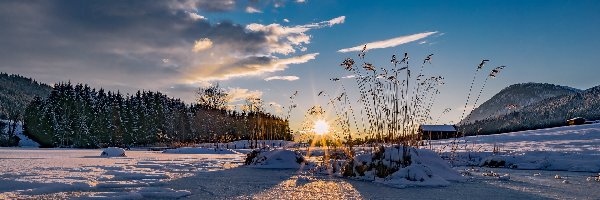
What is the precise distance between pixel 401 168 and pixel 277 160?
4415 mm

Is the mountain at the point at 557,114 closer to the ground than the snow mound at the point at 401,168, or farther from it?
farther from it

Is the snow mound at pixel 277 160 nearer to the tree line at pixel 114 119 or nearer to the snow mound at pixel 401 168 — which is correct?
the snow mound at pixel 401 168

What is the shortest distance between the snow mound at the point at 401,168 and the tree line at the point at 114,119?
39385mm

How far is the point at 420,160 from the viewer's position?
7.84 m

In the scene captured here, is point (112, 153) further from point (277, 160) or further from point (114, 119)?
point (114, 119)

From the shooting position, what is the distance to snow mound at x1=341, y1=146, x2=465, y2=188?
715 centimetres

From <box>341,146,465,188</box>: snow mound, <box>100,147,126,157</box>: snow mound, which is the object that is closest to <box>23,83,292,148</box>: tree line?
<box>100,147,126,157</box>: snow mound

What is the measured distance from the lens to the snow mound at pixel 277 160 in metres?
11.2

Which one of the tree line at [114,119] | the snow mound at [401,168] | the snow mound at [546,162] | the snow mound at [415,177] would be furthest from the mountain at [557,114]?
the snow mound at [415,177]

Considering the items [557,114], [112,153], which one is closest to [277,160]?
[112,153]

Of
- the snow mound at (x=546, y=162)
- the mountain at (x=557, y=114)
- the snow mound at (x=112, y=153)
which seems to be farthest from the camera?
the mountain at (x=557, y=114)

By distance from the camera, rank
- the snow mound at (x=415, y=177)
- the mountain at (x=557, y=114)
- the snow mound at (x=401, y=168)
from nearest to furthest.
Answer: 1. the snow mound at (x=415, y=177)
2. the snow mound at (x=401, y=168)
3. the mountain at (x=557, y=114)

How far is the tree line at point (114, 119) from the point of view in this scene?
5553 centimetres

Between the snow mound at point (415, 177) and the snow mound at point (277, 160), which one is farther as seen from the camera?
the snow mound at point (277, 160)
